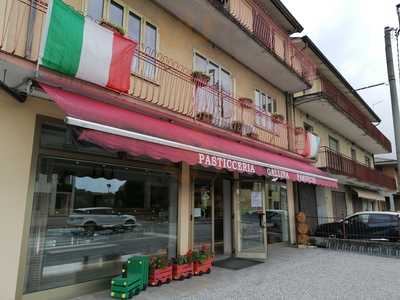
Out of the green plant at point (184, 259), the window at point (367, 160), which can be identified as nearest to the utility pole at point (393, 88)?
the green plant at point (184, 259)

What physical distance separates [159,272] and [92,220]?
210cm

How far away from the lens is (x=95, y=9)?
8.30 metres

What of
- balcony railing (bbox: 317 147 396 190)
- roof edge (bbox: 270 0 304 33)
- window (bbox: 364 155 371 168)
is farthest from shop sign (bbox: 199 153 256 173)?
window (bbox: 364 155 371 168)

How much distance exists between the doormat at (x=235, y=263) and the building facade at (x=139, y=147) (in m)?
Result: 0.53

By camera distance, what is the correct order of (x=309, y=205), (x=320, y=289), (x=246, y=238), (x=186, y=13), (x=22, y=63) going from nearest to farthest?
(x=22, y=63) < (x=320, y=289) < (x=186, y=13) < (x=246, y=238) < (x=309, y=205)

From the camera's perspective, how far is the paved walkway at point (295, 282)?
7.42 metres

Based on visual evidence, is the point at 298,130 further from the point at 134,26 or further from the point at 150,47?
the point at 134,26

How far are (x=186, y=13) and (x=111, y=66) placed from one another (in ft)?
15.4

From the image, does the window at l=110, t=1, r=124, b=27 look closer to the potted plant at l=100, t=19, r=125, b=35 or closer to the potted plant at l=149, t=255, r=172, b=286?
the potted plant at l=100, t=19, r=125, b=35

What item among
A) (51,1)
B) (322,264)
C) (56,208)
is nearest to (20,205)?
(56,208)

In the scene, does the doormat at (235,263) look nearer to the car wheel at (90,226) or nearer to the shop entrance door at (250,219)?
the shop entrance door at (250,219)

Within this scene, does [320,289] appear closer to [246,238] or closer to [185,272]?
[185,272]

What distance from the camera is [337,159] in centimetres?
2048

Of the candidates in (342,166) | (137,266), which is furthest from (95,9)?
(342,166)
